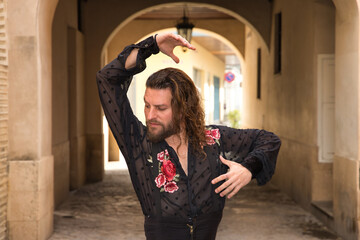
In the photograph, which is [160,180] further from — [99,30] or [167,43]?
[99,30]

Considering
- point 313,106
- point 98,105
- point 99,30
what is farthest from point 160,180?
point 99,30

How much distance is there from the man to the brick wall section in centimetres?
307

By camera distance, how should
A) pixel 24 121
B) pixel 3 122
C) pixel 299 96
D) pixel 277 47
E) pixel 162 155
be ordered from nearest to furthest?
pixel 162 155, pixel 3 122, pixel 24 121, pixel 299 96, pixel 277 47

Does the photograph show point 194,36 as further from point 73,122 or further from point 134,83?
point 73,122

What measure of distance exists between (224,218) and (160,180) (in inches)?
199

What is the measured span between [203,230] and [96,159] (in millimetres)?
8940

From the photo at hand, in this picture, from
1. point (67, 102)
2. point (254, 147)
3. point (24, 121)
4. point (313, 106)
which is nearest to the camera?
point (254, 147)

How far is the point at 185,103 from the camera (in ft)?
8.23

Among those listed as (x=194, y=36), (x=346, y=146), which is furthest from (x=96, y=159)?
(x=194, y=36)

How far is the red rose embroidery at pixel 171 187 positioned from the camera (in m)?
2.48

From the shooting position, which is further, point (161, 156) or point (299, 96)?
point (299, 96)

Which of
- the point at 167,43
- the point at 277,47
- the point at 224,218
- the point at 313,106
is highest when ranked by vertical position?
the point at 277,47

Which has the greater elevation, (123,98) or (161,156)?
(123,98)

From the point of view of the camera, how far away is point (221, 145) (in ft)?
8.59
